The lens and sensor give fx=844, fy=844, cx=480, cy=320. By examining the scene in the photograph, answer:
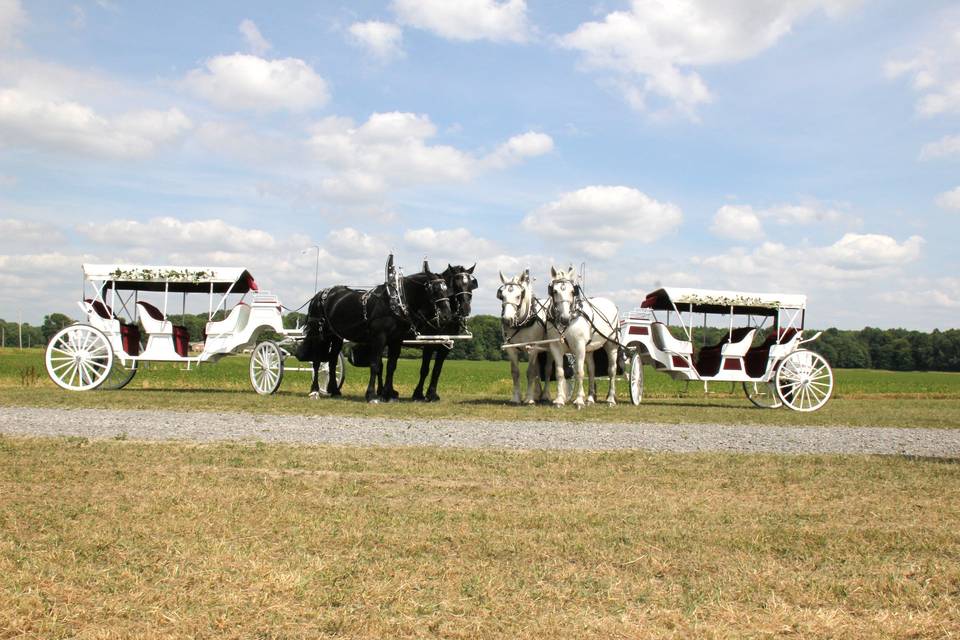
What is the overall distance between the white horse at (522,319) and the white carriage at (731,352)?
2.21m

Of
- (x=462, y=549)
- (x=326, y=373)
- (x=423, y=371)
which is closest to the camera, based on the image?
(x=462, y=549)

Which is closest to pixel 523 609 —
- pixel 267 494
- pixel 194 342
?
pixel 267 494

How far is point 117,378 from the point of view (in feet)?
63.0

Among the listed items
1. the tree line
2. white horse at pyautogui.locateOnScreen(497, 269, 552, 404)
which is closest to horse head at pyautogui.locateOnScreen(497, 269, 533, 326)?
white horse at pyautogui.locateOnScreen(497, 269, 552, 404)

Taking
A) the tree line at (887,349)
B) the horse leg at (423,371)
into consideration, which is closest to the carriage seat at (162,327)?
the horse leg at (423,371)

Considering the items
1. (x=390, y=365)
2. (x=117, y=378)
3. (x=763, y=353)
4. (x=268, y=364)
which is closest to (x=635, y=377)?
(x=763, y=353)

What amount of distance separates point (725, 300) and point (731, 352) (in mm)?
1131

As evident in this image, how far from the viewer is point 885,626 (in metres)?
3.79

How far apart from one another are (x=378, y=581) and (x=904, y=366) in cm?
7435

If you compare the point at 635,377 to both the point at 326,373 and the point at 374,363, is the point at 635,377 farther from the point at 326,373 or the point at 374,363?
the point at 326,373

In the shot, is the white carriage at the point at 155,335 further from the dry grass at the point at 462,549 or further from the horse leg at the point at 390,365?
the dry grass at the point at 462,549

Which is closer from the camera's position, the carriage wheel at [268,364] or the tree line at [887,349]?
the carriage wheel at [268,364]

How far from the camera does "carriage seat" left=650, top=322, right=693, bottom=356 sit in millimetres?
17516

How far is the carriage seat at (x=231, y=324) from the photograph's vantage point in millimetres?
17219
